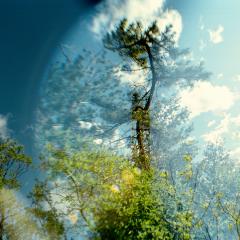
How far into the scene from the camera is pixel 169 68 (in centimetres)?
3338

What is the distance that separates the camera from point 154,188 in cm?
1808

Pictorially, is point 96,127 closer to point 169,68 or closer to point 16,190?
point 169,68

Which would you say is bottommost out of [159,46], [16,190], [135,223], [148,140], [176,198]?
[135,223]

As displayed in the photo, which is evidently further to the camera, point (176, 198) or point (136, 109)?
point (136, 109)

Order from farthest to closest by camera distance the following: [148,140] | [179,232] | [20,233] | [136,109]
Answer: [20,233] → [136,109] → [148,140] → [179,232]

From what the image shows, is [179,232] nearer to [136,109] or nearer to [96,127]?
[136,109]

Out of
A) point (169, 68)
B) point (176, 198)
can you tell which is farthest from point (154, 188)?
point (169, 68)

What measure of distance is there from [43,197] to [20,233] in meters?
4.48

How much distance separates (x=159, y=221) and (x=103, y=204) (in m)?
2.37

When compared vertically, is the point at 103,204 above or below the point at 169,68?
below

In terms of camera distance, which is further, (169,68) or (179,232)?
(169,68)

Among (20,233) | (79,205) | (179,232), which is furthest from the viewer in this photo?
(20,233)

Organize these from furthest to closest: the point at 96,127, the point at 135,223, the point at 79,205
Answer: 1. the point at 96,127
2. the point at 79,205
3. the point at 135,223

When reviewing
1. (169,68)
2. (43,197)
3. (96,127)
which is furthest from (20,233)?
(169,68)
